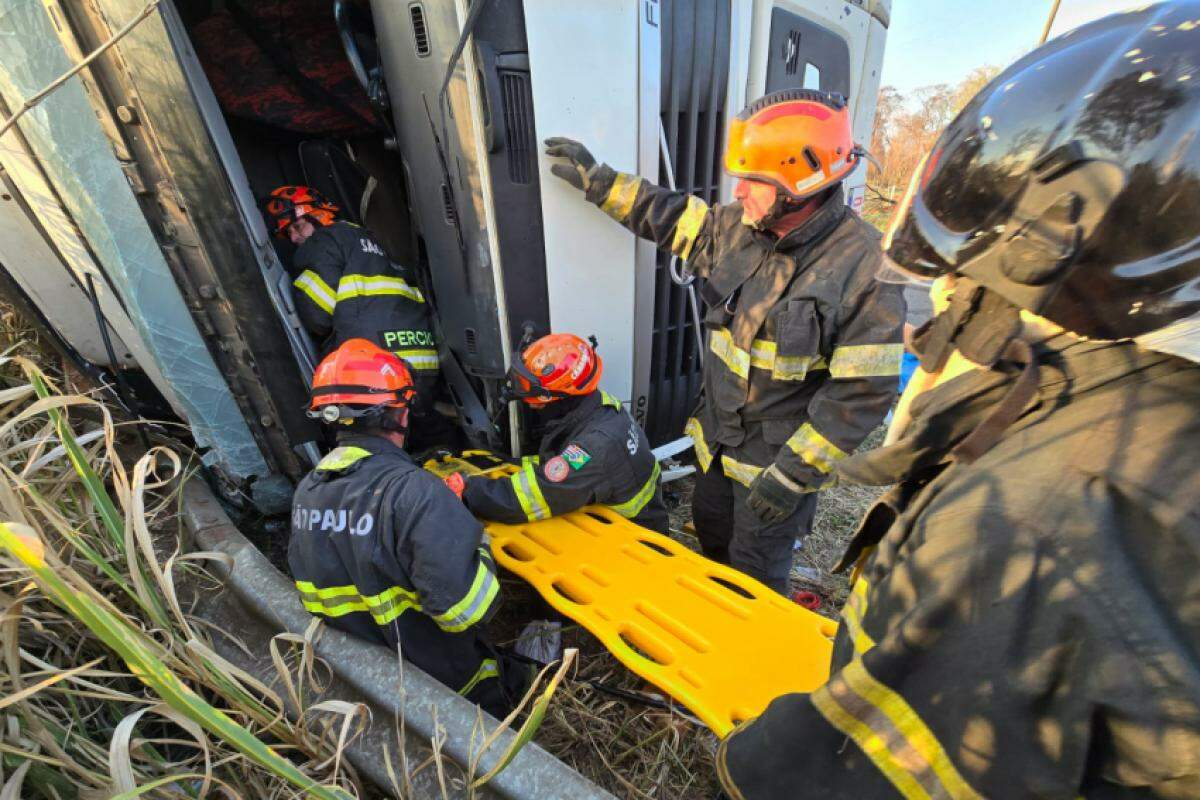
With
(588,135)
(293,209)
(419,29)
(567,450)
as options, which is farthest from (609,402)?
(293,209)

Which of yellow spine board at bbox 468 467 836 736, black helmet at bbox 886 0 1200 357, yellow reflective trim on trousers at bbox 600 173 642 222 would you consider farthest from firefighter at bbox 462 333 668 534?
black helmet at bbox 886 0 1200 357

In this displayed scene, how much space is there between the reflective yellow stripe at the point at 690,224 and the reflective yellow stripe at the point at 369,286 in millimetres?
1716

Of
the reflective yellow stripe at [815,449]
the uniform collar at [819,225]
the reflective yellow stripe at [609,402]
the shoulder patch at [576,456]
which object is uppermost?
the uniform collar at [819,225]

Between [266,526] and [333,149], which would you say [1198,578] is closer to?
[266,526]

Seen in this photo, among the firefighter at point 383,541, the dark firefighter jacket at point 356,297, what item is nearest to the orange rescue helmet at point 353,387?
the firefighter at point 383,541

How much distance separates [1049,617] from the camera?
681 mm

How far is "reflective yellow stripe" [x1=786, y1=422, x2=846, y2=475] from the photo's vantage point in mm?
2023

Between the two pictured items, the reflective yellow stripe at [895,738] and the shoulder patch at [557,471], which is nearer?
the reflective yellow stripe at [895,738]

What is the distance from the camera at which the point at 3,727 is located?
3.22ft

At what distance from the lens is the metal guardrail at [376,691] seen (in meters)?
1.28

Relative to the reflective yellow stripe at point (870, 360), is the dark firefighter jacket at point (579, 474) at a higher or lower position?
lower

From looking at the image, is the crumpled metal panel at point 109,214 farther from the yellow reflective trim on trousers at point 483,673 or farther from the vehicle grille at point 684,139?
the vehicle grille at point 684,139

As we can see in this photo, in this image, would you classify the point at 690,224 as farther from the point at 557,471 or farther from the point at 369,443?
the point at 369,443

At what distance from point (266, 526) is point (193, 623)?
130cm
